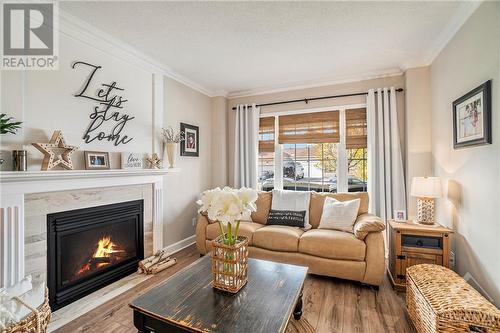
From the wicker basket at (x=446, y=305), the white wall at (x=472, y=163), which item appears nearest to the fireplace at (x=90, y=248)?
the wicker basket at (x=446, y=305)

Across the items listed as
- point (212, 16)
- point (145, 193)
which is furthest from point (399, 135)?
point (145, 193)

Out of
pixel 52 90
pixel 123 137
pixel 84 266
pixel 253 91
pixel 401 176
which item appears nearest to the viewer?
pixel 52 90

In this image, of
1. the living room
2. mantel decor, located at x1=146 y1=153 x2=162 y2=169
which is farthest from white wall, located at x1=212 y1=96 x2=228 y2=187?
mantel decor, located at x1=146 y1=153 x2=162 y2=169

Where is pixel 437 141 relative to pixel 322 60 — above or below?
below

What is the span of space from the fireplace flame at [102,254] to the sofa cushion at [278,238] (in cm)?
160

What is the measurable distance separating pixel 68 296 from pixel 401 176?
157 inches

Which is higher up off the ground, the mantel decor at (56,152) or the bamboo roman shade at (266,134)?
the bamboo roman shade at (266,134)

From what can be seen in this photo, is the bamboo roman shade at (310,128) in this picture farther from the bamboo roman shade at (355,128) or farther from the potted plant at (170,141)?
the potted plant at (170,141)

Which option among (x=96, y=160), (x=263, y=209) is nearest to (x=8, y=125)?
(x=96, y=160)

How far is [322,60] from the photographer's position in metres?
3.01

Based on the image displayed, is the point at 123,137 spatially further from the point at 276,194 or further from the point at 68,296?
the point at 276,194

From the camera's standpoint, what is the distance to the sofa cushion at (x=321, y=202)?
3.06 m

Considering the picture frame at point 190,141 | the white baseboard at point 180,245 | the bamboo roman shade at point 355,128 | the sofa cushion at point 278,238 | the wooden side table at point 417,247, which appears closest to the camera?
the wooden side table at point 417,247

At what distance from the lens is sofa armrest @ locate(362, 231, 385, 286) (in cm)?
232
